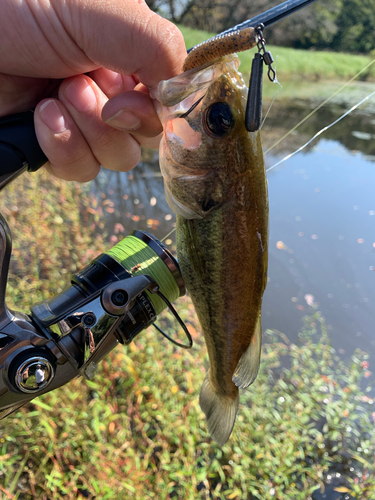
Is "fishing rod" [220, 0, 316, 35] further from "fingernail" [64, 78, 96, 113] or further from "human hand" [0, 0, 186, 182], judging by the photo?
"fingernail" [64, 78, 96, 113]

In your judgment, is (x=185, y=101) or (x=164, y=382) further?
(x=164, y=382)

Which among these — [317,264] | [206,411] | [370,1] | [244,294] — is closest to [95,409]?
[206,411]

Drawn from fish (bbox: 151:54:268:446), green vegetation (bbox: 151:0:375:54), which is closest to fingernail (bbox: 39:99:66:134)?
fish (bbox: 151:54:268:446)

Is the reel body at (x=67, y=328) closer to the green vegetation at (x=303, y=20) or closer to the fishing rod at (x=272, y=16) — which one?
the fishing rod at (x=272, y=16)

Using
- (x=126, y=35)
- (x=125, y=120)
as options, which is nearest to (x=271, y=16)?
(x=126, y=35)

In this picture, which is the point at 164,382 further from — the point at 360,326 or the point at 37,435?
the point at 360,326

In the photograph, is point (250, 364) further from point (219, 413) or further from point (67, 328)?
point (67, 328)
